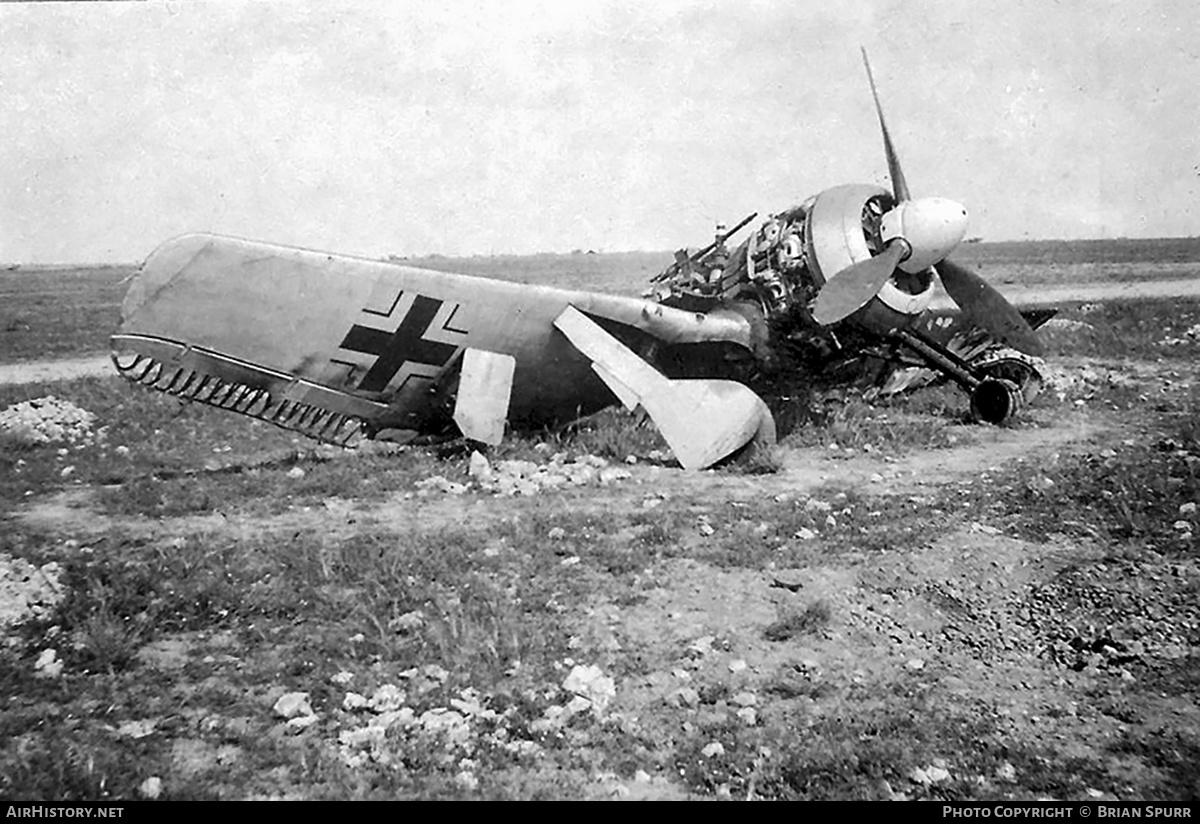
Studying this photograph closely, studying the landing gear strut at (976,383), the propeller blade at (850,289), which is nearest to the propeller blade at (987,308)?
the landing gear strut at (976,383)

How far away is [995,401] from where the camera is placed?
812 cm

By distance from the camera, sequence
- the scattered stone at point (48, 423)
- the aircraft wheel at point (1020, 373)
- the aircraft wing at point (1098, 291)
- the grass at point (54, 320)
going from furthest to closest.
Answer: the aircraft wing at point (1098, 291), the grass at point (54, 320), the aircraft wheel at point (1020, 373), the scattered stone at point (48, 423)

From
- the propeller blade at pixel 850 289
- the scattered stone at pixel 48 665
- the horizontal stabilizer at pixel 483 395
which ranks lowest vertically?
the scattered stone at pixel 48 665

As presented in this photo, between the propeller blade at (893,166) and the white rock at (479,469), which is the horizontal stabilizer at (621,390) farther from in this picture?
the propeller blade at (893,166)

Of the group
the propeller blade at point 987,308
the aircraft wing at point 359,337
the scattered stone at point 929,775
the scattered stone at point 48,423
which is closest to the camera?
the scattered stone at point 929,775

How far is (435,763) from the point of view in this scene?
280 centimetres

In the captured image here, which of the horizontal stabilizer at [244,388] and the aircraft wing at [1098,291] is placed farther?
the aircraft wing at [1098,291]

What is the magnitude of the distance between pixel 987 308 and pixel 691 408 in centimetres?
396

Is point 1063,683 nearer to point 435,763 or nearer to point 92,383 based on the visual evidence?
point 435,763

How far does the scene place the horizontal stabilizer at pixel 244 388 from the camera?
5680 millimetres

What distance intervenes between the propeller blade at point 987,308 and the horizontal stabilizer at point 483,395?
4787mm

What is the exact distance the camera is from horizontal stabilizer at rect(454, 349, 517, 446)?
6.78 metres

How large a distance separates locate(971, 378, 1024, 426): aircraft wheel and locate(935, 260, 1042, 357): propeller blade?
1.88ft

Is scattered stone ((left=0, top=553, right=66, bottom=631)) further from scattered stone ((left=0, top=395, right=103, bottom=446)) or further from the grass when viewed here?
the grass
